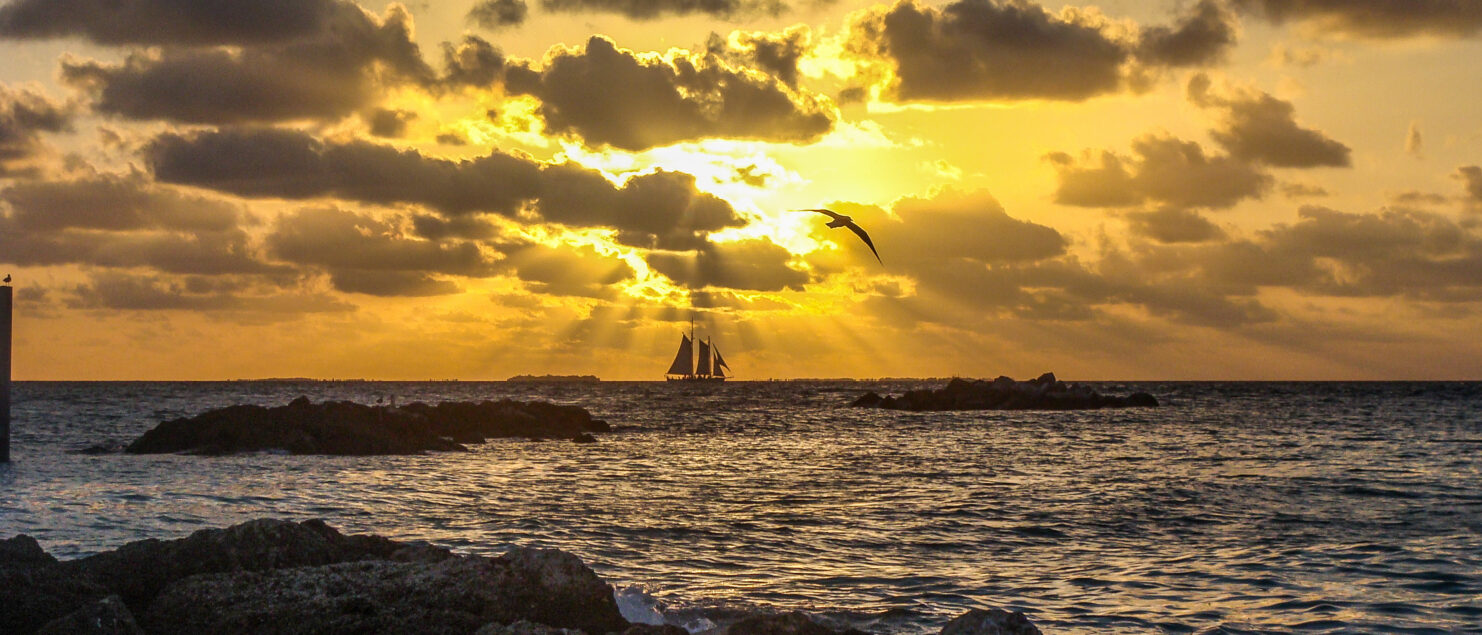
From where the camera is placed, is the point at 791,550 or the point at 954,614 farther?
the point at 791,550

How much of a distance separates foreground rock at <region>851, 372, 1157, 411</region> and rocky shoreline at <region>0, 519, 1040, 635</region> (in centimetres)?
9539

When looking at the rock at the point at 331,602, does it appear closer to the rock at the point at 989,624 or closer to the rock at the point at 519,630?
the rock at the point at 519,630

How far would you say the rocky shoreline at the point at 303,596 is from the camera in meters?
9.73

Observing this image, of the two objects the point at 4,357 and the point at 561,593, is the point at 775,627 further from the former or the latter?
the point at 4,357

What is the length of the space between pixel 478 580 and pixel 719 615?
3.99 metres

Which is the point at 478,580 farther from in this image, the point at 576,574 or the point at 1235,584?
the point at 1235,584

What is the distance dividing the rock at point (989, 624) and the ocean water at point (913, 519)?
364 cm

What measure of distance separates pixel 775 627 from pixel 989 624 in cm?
173

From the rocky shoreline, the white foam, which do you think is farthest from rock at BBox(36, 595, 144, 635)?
the white foam

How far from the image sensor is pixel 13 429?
5841cm

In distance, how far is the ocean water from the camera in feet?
50.4

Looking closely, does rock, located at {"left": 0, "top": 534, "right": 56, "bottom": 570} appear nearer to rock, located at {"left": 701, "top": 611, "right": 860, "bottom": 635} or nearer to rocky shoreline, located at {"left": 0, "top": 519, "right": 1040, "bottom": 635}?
rocky shoreline, located at {"left": 0, "top": 519, "right": 1040, "bottom": 635}

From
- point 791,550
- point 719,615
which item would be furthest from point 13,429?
point 719,615

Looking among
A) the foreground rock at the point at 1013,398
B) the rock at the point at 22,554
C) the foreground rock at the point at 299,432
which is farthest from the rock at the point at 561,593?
the foreground rock at the point at 1013,398
